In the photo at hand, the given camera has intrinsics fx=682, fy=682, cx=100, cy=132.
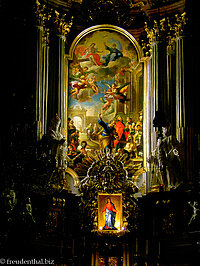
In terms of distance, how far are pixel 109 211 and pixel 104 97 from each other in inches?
161

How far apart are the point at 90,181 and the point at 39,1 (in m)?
6.14

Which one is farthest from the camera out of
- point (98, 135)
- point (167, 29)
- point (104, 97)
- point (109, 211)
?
point (104, 97)

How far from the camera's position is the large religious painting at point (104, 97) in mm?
22812

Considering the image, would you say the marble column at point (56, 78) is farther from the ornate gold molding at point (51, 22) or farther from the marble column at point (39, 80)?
the marble column at point (39, 80)

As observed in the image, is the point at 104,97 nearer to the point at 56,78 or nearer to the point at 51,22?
the point at 56,78

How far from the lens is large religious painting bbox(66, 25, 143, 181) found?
22812 millimetres

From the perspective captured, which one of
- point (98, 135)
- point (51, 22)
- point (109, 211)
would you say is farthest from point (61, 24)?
point (109, 211)

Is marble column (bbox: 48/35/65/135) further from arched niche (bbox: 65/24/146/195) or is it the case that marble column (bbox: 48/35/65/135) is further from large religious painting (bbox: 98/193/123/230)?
large religious painting (bbox: 98/193/123/230)

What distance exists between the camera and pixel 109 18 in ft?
78.0

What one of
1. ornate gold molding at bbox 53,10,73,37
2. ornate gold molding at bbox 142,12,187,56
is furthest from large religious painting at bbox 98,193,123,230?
ornate gold molding at bbox 53,10,73,37

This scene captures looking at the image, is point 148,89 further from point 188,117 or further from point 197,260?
point 197,260

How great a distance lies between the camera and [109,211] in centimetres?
2158

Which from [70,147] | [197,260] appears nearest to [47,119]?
[70,147]

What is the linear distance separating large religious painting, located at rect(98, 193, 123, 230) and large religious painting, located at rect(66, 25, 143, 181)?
1207mm
